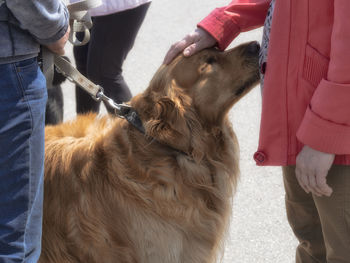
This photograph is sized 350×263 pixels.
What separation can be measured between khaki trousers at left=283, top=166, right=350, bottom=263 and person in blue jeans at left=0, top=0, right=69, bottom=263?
0.95m

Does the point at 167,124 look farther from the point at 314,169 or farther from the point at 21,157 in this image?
the point at 314,169

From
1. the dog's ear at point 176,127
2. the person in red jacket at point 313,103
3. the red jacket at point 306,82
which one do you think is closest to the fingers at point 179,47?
the dog's ear at point 176,127

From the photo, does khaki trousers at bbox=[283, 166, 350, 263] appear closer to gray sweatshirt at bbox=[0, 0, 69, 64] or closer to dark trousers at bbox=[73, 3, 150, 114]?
gray sweatshirt at bbox=[0, 0, 69, 64]

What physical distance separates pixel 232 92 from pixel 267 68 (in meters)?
0.63

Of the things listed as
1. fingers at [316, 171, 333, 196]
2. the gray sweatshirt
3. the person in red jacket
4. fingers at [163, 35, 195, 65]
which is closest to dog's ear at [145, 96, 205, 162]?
Answer: fingers at [163, 35, 195, 65]

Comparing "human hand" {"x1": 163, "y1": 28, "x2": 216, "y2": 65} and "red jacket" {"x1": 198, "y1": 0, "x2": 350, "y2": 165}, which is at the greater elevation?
"red jacket" {"x1": 198, "y1": 0, "x2": 350, "y2": 165}

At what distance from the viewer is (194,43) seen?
2297 millimetres

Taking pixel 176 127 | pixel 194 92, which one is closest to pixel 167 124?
pixel 176 127

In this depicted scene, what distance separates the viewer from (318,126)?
1530 millimetres

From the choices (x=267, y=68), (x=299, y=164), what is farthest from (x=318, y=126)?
(x=267, y=68)

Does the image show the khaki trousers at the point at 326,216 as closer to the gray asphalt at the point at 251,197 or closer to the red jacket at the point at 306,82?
the red jacket at the point at 306,82

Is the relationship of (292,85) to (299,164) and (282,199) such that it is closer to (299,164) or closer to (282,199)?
(299,164)

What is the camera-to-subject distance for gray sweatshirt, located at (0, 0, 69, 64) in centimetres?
162

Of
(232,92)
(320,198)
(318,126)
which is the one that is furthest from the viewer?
(232,92)
